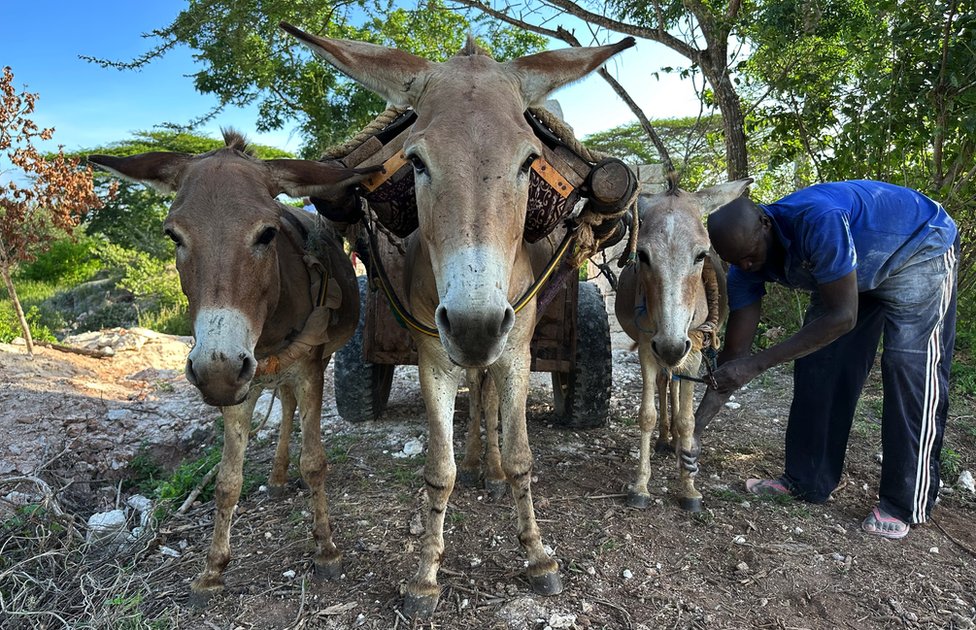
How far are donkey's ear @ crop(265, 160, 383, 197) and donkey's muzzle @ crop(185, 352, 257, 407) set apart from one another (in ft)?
2.71

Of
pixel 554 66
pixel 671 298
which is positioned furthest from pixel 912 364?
pixel 554 66

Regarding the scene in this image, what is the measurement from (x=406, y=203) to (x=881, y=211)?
2.91m

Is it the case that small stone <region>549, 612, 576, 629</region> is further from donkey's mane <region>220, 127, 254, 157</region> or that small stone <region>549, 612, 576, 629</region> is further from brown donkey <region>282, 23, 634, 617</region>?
donkey's mane <region>220, 127, 254, 157</region>

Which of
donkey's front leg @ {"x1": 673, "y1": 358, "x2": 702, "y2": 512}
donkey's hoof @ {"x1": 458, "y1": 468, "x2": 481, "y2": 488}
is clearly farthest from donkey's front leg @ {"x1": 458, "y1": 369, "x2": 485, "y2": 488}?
donkey's front leg @ {"x1": 673, "y1": 358, "x2": 702, "y2": 512}

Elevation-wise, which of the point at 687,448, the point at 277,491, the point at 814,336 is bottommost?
the point at 277,491

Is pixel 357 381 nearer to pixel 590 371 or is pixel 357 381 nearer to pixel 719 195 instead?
pixel 590 371

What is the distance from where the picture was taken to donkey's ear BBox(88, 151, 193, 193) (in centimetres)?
246

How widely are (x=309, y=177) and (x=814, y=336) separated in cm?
284

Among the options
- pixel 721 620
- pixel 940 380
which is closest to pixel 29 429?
pixel 721 620

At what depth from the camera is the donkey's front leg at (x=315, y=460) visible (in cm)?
298

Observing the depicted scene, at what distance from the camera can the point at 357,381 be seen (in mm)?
4832

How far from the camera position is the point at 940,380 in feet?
11.3

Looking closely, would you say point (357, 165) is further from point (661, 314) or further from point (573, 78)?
point (661, 314)

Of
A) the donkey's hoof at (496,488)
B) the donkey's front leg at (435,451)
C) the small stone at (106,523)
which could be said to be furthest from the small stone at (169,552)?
the donkey's hoof at (496,488)
